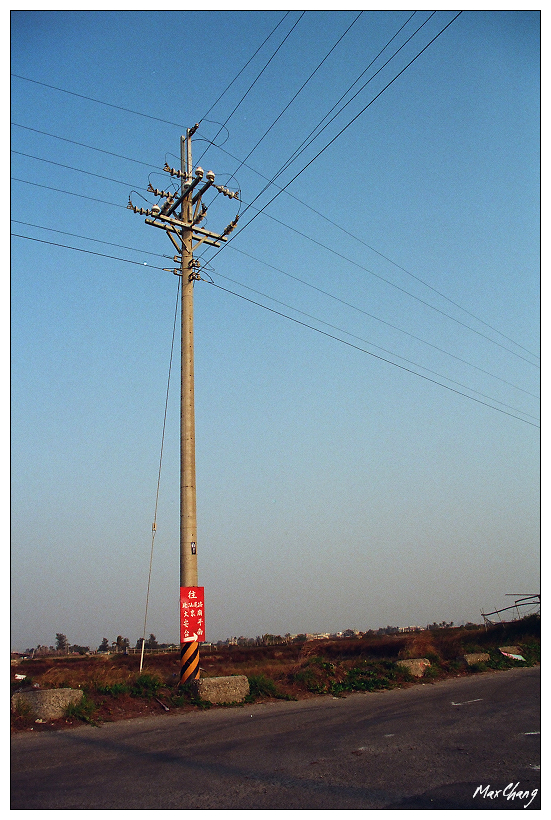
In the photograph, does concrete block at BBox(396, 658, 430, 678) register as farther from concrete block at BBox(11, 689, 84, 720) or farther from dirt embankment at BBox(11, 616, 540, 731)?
concrete block at BBox(11, 689, 84, 720)

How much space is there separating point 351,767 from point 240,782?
1.25 metres

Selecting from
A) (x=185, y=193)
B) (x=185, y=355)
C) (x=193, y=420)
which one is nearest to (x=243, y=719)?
(x=193, y=420)

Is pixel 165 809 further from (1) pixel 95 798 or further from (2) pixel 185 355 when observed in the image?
(2) pixel 185 355

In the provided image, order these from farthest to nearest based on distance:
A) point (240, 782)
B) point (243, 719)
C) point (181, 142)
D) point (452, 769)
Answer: point (181, 142) → point (243, 719) → point (452, 769) → point (240, 782)

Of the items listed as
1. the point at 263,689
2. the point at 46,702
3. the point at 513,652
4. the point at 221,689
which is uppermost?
the point at 46,702

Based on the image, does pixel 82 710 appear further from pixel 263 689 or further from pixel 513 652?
pixel 513 652

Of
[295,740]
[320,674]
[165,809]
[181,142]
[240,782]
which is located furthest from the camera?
Result: [181,142]

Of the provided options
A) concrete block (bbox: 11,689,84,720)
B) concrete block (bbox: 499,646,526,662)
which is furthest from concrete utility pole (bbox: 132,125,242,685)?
concrete block (bbox: 499,646,526,662)

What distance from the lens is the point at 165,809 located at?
15.5 ft

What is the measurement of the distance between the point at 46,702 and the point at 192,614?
3.83 m
